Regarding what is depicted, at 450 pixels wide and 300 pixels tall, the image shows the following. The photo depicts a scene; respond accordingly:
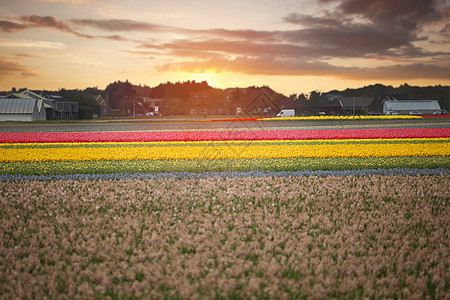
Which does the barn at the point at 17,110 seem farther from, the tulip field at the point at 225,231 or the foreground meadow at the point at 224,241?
the foreground meadow at the point at 224,241

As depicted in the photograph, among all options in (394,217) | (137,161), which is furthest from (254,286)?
(137,161)

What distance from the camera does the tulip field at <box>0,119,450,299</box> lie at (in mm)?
6273

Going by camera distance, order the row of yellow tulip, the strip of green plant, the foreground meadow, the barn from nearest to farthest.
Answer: the foreground meadow, the strip of green plant, the row of yellow tulip, the barn

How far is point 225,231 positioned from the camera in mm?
8570

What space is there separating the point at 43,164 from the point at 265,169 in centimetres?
1019

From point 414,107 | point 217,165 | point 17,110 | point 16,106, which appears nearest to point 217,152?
point 217,165

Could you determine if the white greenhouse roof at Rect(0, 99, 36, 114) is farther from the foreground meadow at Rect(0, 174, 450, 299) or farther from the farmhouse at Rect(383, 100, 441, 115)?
the farmhouse at Rect(383, 100, 441, 115)

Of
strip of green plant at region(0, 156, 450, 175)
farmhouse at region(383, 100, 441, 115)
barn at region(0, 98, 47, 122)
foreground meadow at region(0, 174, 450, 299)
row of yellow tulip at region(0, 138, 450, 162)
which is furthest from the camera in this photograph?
farmhouse at region(383, 100, 441, 115)

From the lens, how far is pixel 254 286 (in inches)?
237

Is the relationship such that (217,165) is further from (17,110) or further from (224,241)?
(17,110)

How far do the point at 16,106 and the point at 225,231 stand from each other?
75.7 m

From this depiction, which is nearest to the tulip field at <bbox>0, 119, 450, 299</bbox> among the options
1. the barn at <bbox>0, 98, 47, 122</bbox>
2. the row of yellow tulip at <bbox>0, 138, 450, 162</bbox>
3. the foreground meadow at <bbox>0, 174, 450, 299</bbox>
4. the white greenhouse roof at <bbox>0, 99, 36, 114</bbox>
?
the foreground meadow at <bbox>0, 174, 450, 299</bbox>

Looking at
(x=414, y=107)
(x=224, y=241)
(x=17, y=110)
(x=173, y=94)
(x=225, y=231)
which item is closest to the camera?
(x=224, y=241)

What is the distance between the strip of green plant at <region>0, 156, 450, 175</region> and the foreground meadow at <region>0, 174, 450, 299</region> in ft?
11.3
